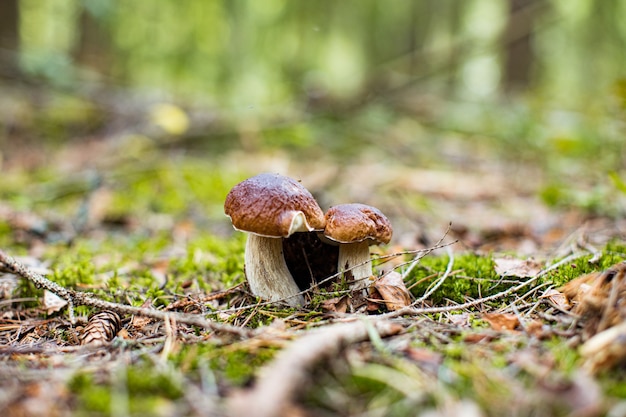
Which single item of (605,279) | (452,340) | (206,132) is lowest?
(452,340)

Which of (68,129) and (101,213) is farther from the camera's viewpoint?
(68,129)

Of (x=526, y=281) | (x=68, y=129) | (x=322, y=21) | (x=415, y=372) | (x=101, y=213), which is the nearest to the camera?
(x=415, y=372)

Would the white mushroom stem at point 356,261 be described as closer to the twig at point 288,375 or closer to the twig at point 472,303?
the twig at point 472,303

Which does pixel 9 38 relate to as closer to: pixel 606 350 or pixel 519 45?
pixel 606 350

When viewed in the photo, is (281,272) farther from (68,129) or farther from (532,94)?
(532,94)

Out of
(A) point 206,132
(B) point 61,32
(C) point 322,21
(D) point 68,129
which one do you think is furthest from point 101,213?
(B) point 61,32

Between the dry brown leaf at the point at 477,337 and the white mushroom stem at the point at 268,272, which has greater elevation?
the white mushroom stem at the point at 268,272

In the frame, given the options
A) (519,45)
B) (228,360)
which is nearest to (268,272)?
(228,360)

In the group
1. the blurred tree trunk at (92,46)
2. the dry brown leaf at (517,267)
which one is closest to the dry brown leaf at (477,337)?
the dry brown leaf at (517,267)
